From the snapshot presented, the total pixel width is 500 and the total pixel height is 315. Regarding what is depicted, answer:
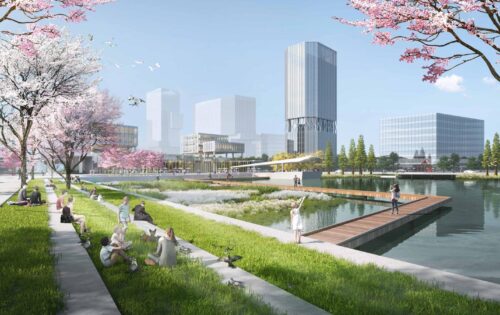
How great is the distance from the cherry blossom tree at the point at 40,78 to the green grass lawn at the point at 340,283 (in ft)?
58.7

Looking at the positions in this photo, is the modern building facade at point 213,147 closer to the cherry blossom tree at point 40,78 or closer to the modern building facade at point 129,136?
the modern building facade at point 129,136

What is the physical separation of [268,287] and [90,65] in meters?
25.0

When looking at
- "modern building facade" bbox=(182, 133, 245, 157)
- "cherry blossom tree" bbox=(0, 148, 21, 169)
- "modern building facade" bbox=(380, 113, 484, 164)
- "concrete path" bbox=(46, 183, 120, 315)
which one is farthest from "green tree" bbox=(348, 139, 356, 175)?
"concrete path" bbox=(46, 183, 120, 315)

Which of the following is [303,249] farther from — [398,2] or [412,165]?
[412,165]

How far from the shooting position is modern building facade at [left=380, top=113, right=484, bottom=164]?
563ft

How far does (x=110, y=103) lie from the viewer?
115ft

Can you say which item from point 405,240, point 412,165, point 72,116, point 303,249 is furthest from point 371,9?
point 412,165

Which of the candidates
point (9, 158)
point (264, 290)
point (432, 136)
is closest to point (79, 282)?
point (264, 290)

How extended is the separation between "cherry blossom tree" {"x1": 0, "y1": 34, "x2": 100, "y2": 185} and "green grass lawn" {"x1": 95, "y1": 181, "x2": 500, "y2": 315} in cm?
1788

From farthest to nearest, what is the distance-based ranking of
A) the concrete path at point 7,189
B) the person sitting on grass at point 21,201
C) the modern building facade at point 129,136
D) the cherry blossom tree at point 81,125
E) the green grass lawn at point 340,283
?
the modern building facade at point 129,136, the cherry blossom tree at point 81,125, the concrete path at point 7,189, the person sitting on grass at point 21,201, the green grass lawn at point 340,283

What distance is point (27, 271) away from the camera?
812 cm

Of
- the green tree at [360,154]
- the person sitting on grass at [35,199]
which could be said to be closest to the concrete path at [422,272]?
the person sitting on grass at [35,199]

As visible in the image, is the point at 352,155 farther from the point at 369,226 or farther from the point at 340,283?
the point at 340,283

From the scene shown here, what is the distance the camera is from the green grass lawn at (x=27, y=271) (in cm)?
635
